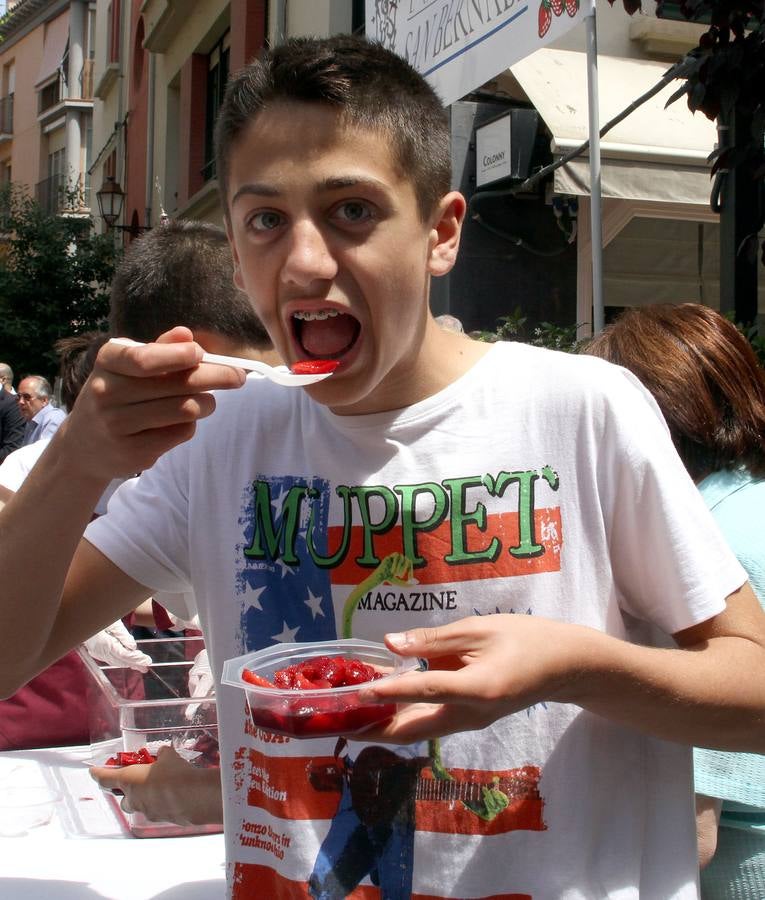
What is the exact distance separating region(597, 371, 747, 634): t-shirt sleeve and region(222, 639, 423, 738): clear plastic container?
1.16 ft

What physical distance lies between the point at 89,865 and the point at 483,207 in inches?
267

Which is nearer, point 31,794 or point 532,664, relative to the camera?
point 532,664

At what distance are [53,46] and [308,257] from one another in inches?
1294

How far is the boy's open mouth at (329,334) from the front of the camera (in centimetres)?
142

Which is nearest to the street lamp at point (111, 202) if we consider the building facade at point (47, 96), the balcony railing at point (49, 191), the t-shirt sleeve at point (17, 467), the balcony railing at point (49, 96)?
the building facade at point (47, 96)

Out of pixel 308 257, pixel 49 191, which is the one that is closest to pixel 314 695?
pixel 308 257

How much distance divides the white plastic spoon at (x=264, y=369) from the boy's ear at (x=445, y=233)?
0.27 metres

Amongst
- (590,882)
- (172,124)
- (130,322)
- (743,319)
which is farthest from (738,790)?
(172,124)

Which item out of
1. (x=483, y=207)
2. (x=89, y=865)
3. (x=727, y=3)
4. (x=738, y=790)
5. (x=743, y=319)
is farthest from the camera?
(x=483, y=207)

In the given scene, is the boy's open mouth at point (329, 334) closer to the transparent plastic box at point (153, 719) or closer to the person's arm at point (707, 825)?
the transparent plastic box at point (153, 719)

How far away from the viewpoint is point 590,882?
4.39ft

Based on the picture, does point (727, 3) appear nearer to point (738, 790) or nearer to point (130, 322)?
point (130, 322)

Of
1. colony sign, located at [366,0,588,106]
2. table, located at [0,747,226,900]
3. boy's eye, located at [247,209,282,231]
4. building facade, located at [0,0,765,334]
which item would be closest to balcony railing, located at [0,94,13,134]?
building facade, located at [0,0,765,334]

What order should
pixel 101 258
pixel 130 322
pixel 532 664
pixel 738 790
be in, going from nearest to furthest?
pixel 532 664 → pixel 738 790 → pixel 130 322 → pixel 101 258
